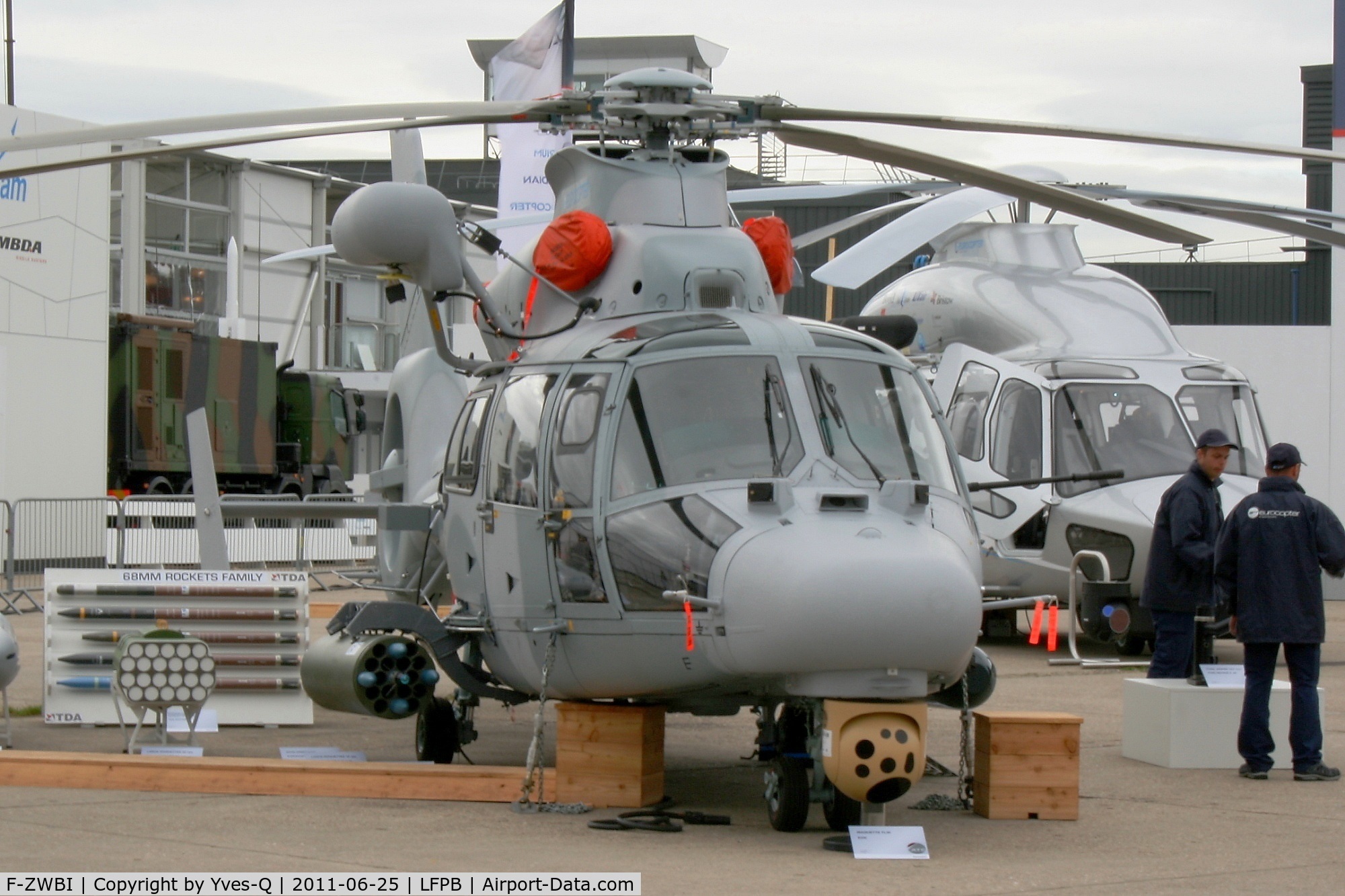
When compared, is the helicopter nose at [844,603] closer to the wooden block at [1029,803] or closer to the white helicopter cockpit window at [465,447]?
the wooden block at [1029,803]

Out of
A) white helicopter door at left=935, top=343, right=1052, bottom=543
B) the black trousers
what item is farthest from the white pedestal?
white helicopter door at left=935, top=343, right=1052, bottom=543

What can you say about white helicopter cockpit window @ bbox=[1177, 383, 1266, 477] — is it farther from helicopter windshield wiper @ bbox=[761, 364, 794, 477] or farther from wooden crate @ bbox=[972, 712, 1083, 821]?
helicopter windshield wiper @ bbox=[761, 364, 794, 477]

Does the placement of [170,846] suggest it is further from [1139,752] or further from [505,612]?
[1139,752]

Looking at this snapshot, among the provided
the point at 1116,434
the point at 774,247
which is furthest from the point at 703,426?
the point at 1116,434

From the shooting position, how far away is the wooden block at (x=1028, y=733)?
7.54 meters

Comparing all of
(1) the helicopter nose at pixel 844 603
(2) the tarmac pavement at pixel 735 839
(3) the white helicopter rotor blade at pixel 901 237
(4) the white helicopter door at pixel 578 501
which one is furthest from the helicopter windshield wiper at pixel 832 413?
(3) the white helicopter rotor blade at pixel 901 237

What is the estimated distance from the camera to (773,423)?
7.16 m

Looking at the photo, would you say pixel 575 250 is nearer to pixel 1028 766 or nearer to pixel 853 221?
pixel 1028 766

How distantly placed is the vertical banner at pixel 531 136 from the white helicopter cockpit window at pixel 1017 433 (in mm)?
7557

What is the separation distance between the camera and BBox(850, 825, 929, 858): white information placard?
6.52 metres

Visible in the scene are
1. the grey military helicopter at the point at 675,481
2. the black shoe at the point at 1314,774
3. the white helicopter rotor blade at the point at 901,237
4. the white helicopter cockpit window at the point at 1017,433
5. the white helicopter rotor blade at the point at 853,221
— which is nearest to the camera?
the grey military helicopter at the point at 675,481

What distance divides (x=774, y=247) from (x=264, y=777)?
11.8ft

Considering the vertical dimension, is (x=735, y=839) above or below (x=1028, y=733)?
below

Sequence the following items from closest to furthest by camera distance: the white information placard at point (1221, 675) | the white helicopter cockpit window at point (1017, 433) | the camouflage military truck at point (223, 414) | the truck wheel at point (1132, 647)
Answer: the white information placard at point (1221, 675), the white helicopter cockpit window at point (1017, 433), the truck wheel at point (1132, 647), the camouflage military truck at point (223, 414)
